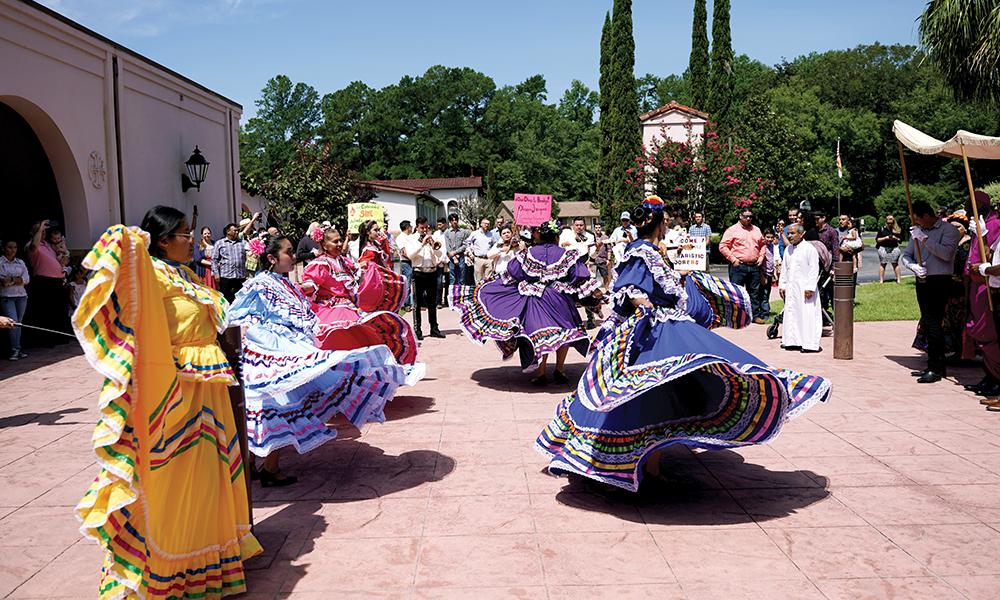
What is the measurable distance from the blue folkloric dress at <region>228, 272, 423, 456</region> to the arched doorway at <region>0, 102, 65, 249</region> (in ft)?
28.4

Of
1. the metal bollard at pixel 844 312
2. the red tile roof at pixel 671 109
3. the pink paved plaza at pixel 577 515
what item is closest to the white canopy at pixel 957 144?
the metal bollard at pixel 844 312

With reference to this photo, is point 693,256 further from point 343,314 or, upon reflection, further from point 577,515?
point 577,515

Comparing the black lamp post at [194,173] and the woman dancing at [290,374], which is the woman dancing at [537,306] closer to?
the woman dancing at [290,374]

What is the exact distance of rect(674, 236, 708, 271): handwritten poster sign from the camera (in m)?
14.3

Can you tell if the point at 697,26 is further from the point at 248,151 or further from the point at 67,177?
the point at 248,151

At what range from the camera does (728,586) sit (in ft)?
13.0

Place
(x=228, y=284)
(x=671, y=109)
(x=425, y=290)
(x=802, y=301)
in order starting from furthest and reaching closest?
(x=671, y=109)
(x=228, y=284)
(x=425, y=290)
(x=802, y=301)

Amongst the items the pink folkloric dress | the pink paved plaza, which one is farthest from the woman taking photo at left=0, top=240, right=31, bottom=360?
the pink folkloric dress

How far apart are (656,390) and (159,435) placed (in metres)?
2.90

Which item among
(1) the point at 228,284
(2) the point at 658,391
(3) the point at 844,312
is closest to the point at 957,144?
(3) the point at 844,312

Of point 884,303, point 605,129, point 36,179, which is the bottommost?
point 884,303

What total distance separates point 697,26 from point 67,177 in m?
38.3

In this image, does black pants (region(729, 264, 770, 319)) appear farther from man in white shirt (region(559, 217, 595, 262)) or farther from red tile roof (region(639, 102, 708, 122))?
red tile roof (region(639, 102, 708, 122))

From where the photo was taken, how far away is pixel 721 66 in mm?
43688
